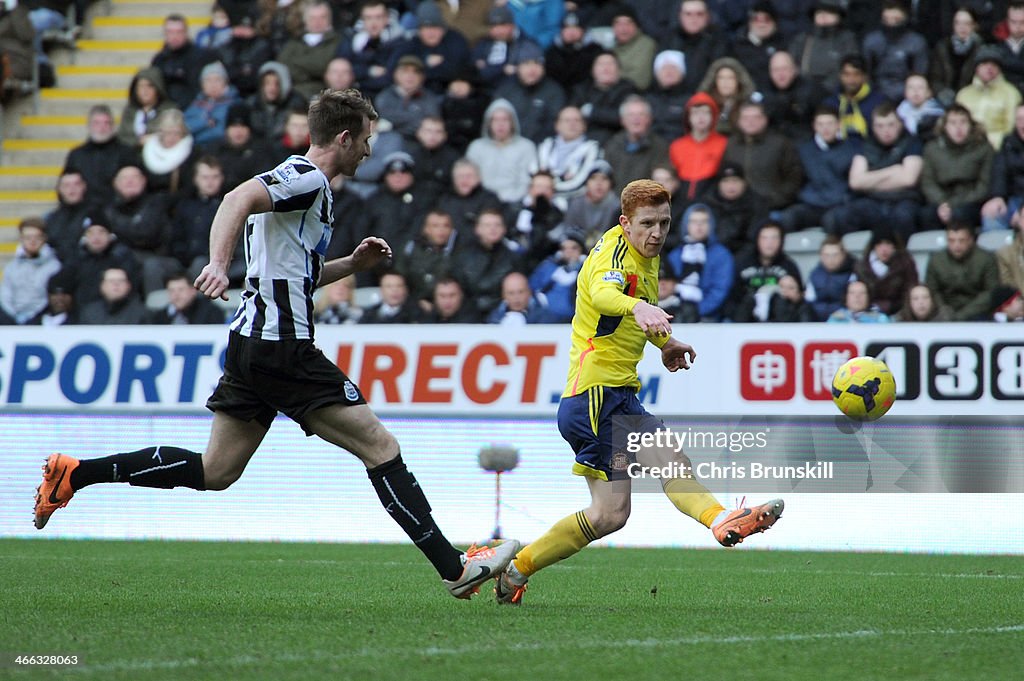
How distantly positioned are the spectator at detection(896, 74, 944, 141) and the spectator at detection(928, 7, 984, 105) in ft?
0.73

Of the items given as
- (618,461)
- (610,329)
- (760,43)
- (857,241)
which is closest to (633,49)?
(760,43)

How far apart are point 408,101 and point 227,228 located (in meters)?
9.62

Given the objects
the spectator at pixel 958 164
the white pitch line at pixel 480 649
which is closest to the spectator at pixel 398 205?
the spectator at pixel 958 164

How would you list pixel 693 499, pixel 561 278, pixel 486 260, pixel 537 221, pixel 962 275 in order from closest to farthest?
pixel 693 499
pixel 962 275
pixel 561 278
pixel 486 260
pixel 537 221

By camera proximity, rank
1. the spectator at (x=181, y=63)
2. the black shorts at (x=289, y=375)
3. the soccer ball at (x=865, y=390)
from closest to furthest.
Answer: the black shorts at (x=289, y=375) < the soccer ball at (x=865, y=390) < the spectator at (x=181, y=63)

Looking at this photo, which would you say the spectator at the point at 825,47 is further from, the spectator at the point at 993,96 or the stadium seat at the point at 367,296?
the stadium seat at the point at 367,296

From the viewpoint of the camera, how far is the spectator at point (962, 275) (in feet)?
40.3

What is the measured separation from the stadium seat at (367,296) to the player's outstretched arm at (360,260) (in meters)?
6.73

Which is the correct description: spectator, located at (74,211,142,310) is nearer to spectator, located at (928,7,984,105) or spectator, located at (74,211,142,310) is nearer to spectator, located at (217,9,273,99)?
spectator, located at (217,9,273,99)

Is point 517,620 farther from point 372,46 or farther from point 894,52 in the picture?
point 372,46

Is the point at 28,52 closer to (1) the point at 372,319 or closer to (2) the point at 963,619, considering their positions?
(1) the point at 372,319

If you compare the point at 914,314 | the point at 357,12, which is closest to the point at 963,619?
the point at 914,314

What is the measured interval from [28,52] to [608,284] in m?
13.7

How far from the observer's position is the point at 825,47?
46.9 ft
